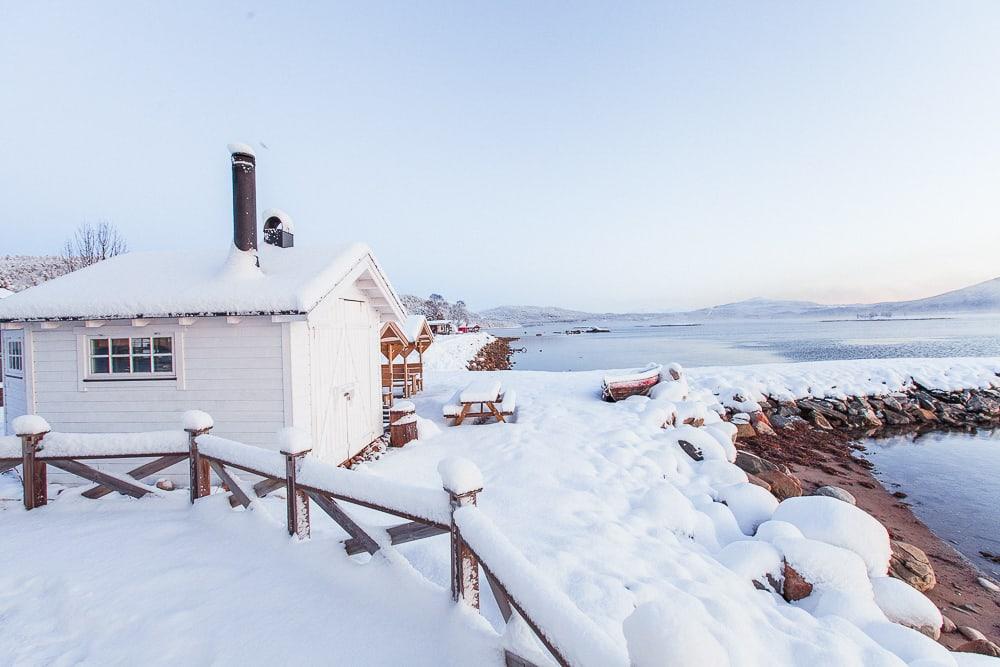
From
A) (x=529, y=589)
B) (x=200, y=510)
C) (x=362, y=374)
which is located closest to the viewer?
(x=529, y=589)

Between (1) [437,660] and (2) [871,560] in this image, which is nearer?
(1) [437,660]

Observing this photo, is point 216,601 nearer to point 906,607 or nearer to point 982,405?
point 906,607

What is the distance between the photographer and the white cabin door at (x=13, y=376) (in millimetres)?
8125

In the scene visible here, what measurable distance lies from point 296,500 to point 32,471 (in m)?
4.09

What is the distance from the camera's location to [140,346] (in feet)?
24.7

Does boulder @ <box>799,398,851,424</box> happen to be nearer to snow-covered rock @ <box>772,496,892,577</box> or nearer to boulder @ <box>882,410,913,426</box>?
boulder @ <box>882,410,913,426</box>

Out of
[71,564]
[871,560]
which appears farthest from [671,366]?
[71,564]

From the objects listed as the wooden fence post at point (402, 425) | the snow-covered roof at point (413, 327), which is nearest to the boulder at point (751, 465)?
the wooden fence post at point (402, 425)

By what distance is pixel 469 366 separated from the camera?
29.7m

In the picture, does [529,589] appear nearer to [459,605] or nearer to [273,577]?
[459,605]

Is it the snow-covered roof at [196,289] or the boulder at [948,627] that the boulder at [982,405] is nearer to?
the boulder at [948,627]

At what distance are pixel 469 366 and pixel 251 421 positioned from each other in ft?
73.7

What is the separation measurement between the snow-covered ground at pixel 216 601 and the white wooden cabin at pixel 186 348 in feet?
8.14

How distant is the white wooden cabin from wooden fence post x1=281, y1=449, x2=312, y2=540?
3.03 m
